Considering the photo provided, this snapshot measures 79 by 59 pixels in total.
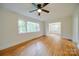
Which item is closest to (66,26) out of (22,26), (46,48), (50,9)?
(50,9)

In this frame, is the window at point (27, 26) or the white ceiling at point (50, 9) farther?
the window at point (27, 26)

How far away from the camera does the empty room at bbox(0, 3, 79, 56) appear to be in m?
1.84

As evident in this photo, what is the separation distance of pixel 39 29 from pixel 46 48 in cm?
42

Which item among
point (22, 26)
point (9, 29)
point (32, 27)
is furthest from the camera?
point (32, 27)

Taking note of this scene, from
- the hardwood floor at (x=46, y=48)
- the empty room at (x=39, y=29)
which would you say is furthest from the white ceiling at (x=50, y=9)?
the hardwood floor at (x=46, y=48)

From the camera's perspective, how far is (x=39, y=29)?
2.12m

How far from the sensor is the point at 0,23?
183cm

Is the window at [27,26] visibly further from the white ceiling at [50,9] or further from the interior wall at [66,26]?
the interior wall at [66,26]

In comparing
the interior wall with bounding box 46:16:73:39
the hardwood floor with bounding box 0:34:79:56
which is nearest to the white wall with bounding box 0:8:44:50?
the hardwood floor with bounding box 0:34:79:56

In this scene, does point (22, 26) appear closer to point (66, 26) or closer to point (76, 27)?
point (66, 26)

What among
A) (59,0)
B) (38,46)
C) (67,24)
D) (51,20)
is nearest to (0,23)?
(38,46)

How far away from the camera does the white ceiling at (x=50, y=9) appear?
1835 mm

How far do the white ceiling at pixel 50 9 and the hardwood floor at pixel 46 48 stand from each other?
1.31 feet

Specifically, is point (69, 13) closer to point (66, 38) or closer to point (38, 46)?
point (66, 38)
